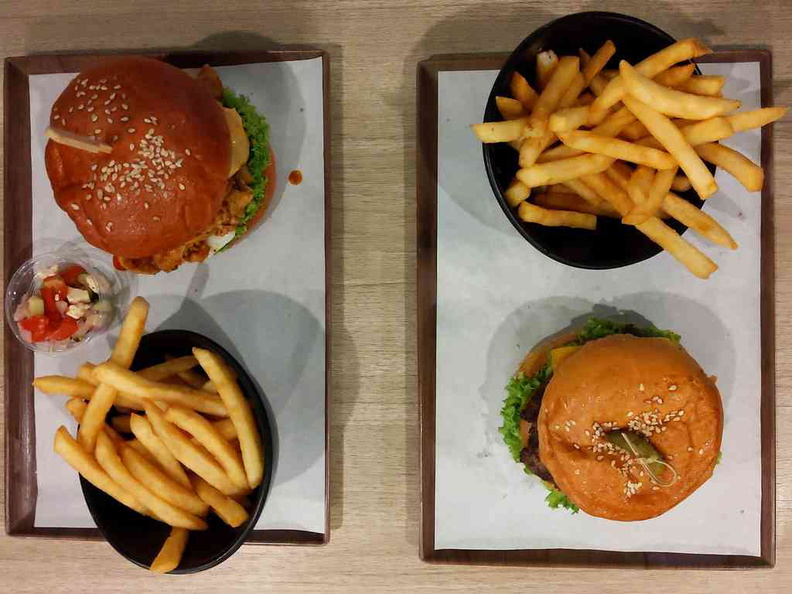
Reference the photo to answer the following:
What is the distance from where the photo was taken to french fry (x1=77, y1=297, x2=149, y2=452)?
132cm

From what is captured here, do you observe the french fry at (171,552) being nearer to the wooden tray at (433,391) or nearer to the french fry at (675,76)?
the wooden tray at (433,391)

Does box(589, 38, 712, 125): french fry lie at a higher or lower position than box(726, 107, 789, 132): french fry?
higher

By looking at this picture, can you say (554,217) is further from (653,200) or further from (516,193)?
(653,200)

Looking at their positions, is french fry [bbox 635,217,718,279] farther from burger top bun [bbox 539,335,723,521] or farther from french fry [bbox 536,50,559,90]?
french fry [bbox 536,50,559,90]

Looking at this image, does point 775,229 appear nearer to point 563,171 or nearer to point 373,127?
point 563,171

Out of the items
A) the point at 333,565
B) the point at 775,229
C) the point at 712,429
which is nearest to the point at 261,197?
the point at 333,565

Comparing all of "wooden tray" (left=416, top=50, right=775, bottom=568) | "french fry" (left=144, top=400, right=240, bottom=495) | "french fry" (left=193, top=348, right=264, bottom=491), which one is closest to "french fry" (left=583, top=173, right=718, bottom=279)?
"wooden tray" (left=416, top=50, right=775, bottom=568)

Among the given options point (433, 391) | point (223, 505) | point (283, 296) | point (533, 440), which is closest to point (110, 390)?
point (223, 505)

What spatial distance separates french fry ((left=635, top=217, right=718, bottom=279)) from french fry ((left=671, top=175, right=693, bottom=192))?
0.29ft

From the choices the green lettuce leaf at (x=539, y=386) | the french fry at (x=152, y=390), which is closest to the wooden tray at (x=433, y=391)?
the green lettuce leaf at (x=539, y=386)

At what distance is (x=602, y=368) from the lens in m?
1.29

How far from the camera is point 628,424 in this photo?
129 centimetres

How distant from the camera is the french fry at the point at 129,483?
1.29m

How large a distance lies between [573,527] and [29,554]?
141 cm
